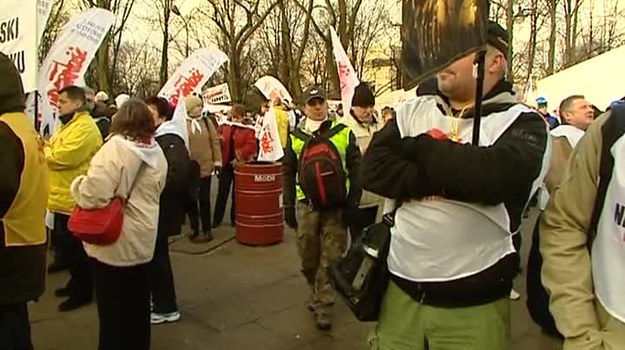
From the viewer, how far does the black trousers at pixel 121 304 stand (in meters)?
4.25

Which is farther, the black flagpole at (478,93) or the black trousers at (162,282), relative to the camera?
the black trousers at (162,282)

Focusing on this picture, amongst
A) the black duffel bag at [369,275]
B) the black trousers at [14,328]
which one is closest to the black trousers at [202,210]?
the black trousers at [14,328]

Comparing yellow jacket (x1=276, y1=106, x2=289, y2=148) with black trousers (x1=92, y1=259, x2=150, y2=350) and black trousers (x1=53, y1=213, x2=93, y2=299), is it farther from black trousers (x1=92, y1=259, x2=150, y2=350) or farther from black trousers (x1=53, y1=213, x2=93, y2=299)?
black trousers (x1=92, y1=259, x2=150, y2=350)

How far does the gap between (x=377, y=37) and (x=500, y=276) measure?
44.0 metres

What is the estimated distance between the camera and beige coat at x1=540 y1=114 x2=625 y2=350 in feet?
6.51

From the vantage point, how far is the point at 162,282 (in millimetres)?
5480

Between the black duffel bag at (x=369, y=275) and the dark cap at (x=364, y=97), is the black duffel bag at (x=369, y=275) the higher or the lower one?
the lower one

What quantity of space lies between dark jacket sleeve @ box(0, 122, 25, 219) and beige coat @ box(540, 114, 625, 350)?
246 centimetres

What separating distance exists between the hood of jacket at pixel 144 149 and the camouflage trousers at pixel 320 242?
1.41 meters

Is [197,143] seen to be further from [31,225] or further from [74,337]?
[31,225]

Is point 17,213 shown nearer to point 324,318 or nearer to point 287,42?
point 324,318

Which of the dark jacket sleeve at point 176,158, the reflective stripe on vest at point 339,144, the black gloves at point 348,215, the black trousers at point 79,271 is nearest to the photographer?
the reflective stripe on vest at point 339,144

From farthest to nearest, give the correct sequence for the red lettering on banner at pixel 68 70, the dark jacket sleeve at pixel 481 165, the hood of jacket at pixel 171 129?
the red lettering on banner at pixel 68 70 < the hood of jacket at pixel 171 129 < the dark jacket sleeve at pixel 481 165

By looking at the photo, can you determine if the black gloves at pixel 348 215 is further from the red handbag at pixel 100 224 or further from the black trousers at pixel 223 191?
the black trousers at pixel 223 191
